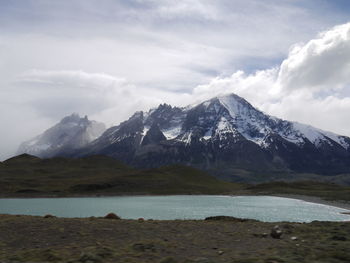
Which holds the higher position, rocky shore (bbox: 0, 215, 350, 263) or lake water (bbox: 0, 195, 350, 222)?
rocky shore (bbox: 0, 215, 350, 263)

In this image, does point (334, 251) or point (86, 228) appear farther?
point (86, 228)

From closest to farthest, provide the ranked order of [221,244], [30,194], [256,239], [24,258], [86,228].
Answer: [24,258] → [221,244] → [256,239] → [86,228] → [30,194]

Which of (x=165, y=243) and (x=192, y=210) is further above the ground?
(x=165, y=243)

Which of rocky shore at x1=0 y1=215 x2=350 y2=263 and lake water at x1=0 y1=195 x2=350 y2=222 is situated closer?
rocky shore at x1=0 y1=215 x2=350 y2=263

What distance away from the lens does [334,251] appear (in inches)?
741

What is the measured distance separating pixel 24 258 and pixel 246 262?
30.8 ft

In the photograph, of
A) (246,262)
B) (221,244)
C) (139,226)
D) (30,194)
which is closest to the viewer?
(246,262)

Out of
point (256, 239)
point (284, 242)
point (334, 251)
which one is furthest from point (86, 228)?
point (334, 251)

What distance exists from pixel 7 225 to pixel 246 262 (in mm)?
17377

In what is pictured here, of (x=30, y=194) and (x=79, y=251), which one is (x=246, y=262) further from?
(x=30, y=194)

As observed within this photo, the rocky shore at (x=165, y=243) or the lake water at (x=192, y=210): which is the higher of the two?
the rocky shore at (x=165, y=243)

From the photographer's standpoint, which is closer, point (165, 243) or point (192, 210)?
point (165, 243)

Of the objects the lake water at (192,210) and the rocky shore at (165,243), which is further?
the lake water at (192,210)

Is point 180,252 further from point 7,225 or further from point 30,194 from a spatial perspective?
point 30,194
